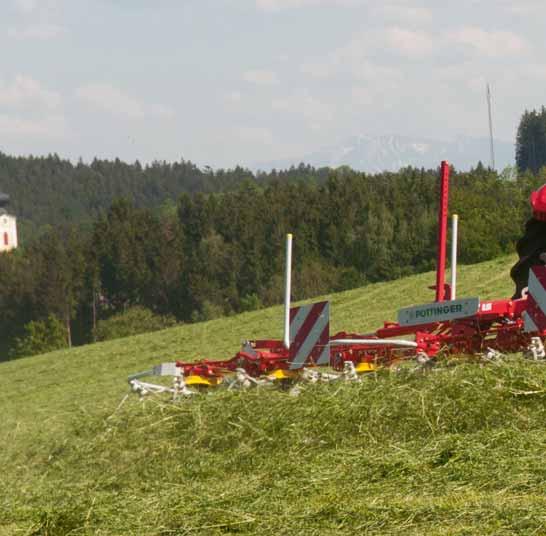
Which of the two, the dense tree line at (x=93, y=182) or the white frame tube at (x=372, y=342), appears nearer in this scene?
the white frame tube at (x=372, y=342)

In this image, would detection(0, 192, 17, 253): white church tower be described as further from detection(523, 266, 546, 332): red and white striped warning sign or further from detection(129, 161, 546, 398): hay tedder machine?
detection(523, 266, 546, 332): red and white striped warning sign

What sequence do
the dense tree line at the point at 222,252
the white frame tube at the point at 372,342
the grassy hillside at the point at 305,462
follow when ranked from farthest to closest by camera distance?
the dense tree line at the point at 222,252, the white frame tube at the point at 372,342, the grassy hillside at the point at 305,462

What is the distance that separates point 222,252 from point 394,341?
7186cm

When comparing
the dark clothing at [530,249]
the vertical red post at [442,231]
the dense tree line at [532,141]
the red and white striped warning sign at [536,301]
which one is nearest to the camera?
the red and white striped warning sign at [536,301]

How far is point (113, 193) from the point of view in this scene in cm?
18562

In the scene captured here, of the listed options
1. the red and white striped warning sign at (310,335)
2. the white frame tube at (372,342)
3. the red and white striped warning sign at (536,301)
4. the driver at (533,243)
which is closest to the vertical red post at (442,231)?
the white frame tube at (372,342)

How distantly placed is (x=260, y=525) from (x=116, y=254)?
3063 inches

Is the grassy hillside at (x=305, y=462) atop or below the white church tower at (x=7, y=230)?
below

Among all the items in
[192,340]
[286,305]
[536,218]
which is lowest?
[192,340]

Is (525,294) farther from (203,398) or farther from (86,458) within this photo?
(86,458)

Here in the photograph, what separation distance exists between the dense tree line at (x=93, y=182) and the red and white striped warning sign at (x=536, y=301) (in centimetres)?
16379

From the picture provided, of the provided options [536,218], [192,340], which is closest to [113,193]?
[192,340]

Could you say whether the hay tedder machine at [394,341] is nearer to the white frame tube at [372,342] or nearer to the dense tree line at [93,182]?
the white frame tube at [372,342]

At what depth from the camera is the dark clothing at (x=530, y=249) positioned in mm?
9391
